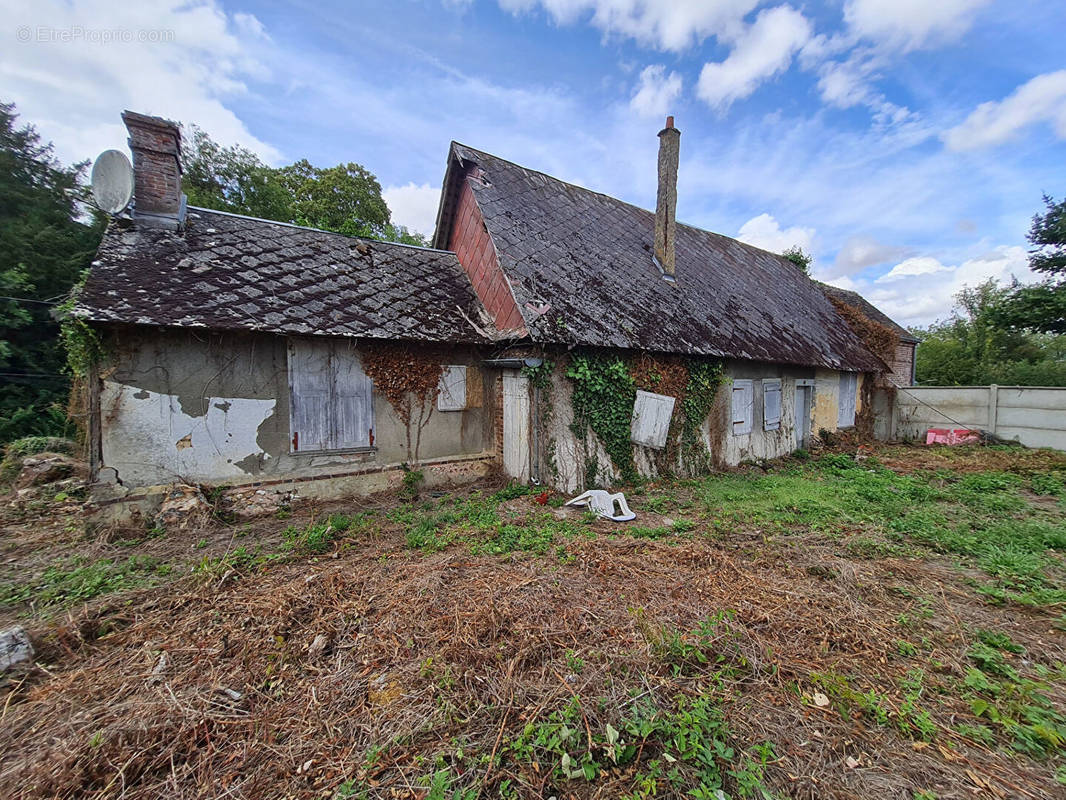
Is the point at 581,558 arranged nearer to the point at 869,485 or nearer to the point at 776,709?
the point at 776,709

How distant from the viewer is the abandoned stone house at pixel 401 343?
5.58 metres

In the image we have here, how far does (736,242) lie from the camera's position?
15.8 m

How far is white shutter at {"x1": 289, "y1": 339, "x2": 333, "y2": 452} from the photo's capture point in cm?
630

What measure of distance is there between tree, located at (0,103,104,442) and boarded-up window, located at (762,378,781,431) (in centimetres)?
1736

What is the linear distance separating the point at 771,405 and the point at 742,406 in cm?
135

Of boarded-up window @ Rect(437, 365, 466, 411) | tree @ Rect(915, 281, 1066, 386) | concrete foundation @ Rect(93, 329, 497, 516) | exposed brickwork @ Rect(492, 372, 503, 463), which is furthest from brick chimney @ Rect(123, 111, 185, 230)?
tree @ Rect(915, 281, 1066, 386)

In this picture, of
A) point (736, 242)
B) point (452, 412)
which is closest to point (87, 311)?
point (452, 412)

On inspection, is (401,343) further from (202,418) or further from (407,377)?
(202,418)

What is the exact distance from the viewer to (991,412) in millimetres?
11961

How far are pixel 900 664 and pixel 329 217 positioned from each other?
25129mm

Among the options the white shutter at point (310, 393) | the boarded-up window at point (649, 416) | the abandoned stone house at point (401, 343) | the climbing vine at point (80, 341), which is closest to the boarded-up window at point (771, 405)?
the abandoned stone house at point (401, 343)

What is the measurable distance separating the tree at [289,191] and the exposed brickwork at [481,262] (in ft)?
34.2

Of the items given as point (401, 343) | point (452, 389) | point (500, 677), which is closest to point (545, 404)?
point (452, 389)

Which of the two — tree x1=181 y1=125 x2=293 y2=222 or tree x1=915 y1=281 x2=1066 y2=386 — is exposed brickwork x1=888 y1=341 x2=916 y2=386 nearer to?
tree x1=915 y1=281 x2=1066 y2=386
